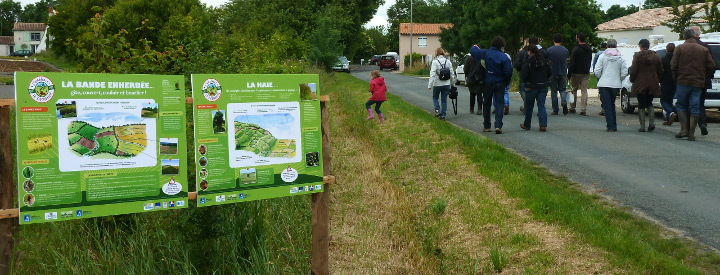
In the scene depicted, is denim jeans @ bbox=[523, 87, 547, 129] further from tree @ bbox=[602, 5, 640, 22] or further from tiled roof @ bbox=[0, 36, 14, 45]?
tiled roof @ bbox=[0, 36, 14, 45]

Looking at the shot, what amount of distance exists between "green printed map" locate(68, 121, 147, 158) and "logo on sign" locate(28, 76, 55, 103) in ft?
0.62

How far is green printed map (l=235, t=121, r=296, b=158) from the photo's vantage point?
4.46m

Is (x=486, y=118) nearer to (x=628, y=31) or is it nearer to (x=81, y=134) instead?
(x=81, y=134)

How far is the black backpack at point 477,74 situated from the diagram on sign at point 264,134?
9.25 meters

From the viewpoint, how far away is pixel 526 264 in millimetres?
5418

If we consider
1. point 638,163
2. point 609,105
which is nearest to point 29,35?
point 609,105

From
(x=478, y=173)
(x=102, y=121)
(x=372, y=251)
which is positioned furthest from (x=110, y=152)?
(x=478, y=173)

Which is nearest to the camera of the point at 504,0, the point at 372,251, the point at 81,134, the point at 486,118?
the point at 81,134

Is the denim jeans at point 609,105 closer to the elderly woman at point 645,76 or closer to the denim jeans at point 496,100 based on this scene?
the elderly woman at point 645,76

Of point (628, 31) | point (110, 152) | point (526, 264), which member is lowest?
point (526, 264)

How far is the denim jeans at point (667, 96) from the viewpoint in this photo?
14.1 metres

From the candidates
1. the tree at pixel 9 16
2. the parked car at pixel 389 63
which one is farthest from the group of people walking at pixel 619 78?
the tree at pixel 9 16

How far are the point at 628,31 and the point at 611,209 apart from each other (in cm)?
5501

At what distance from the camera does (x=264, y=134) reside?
455cm
